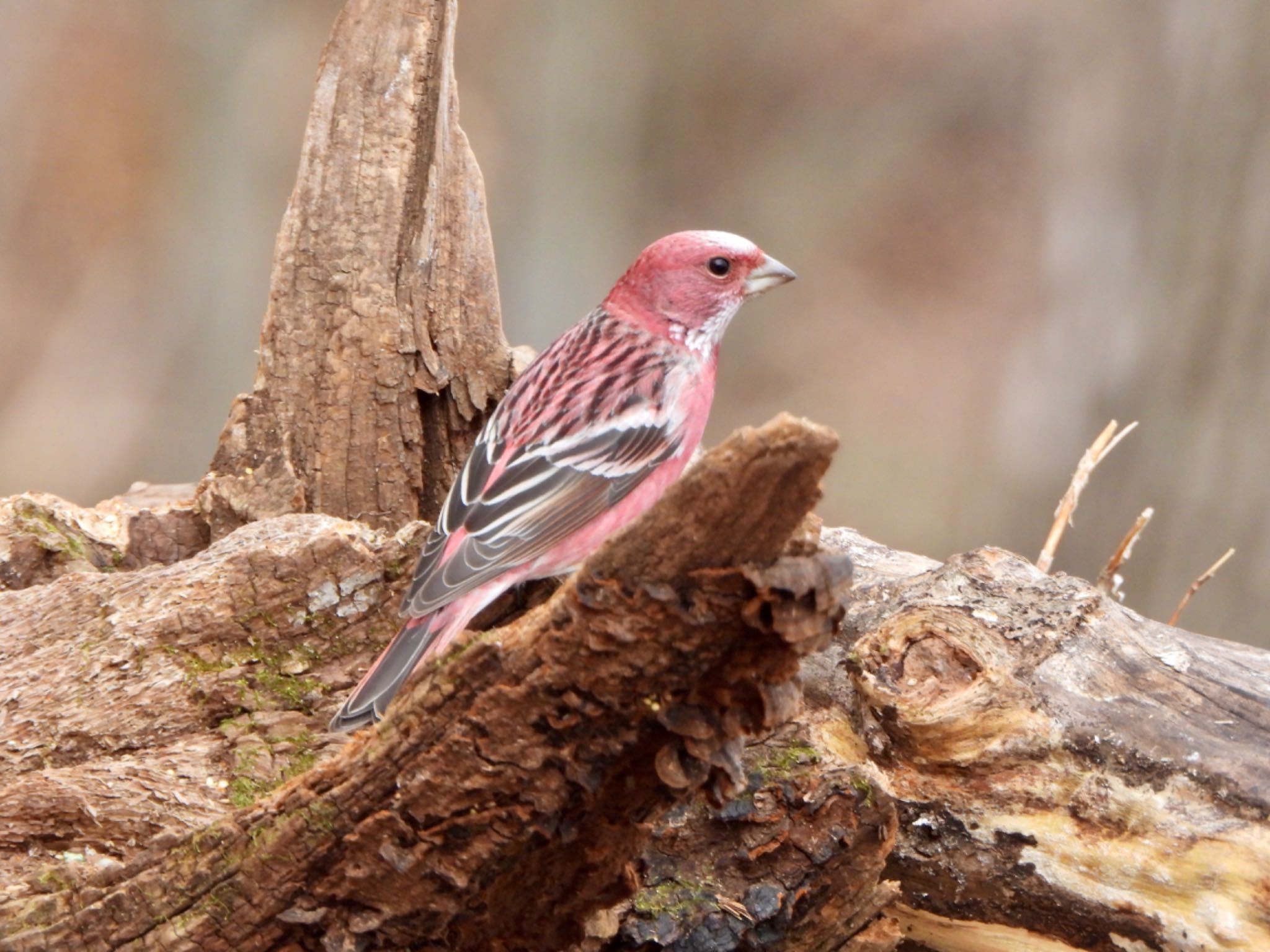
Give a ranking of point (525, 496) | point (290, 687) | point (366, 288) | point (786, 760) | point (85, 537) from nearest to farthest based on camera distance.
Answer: point (786, 760) → point (290, 687) → point (525, 496) → point (85, 537) → point (366, 288)

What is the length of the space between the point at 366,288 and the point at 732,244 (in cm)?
129

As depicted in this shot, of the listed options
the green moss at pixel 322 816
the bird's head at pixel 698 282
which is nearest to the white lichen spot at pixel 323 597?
the green moss at pixel 322 816

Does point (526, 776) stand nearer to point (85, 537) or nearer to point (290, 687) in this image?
point (290, 687)

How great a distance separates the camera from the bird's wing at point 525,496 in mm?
3506

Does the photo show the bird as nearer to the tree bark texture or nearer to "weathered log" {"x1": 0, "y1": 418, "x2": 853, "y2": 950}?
the tree bark texture

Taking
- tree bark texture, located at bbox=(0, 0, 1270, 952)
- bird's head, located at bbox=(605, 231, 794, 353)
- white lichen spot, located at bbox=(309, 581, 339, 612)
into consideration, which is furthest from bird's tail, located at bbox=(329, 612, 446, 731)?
bird's head, located at bbox=(605, 231, 794, 353)

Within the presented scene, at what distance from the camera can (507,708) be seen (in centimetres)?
226

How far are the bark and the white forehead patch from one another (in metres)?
0.88

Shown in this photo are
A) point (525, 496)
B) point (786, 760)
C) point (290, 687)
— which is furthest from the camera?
point (525, 496)

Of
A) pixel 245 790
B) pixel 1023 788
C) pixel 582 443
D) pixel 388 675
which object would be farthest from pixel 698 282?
pixel 245 790

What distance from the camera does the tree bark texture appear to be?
7.32 ft

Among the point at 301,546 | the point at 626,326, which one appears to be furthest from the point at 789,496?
the point at 626,326

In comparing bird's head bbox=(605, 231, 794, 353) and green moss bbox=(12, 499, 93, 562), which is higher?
bird's head bbox=(605, 231, 794, 353)

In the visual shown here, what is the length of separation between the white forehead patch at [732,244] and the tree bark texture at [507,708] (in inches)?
31.6
